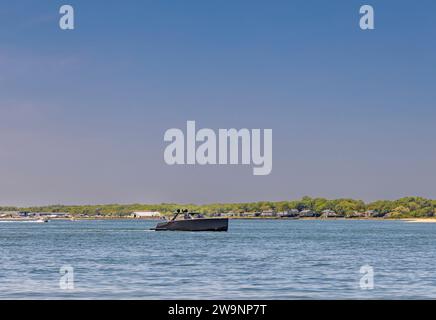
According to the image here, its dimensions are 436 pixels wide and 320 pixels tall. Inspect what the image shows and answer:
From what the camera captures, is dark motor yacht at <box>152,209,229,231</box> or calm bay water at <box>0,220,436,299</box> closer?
calm bay water at <box>0,220,436,299</box>

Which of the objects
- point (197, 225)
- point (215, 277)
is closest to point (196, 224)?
point (197, 225)

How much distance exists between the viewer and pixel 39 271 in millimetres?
61438

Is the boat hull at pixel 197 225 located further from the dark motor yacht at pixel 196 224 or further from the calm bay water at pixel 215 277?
the calm bay water at pixel 215 277

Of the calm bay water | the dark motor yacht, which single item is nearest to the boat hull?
the dark motor yacht

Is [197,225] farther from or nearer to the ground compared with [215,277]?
nearer to the ground

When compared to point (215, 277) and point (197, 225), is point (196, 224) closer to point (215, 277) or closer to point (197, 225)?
point (197, 225)

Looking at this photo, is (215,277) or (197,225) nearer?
(215,277)

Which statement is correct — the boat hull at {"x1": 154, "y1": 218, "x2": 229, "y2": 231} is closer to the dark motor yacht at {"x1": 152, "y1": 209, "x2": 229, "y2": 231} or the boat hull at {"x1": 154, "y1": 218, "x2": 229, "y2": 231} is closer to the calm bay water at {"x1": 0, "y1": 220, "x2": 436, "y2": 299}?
the dark motor yacht at {"x1": 152, "y1": 209, "x2": 229, "y2": 231}

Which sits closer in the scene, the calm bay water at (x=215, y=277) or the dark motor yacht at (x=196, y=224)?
the calm bay water at (x=215, y=277)

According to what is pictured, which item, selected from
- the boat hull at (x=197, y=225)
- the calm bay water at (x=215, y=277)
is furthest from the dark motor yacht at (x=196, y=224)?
the calm bay water at (x=215, y=277)
